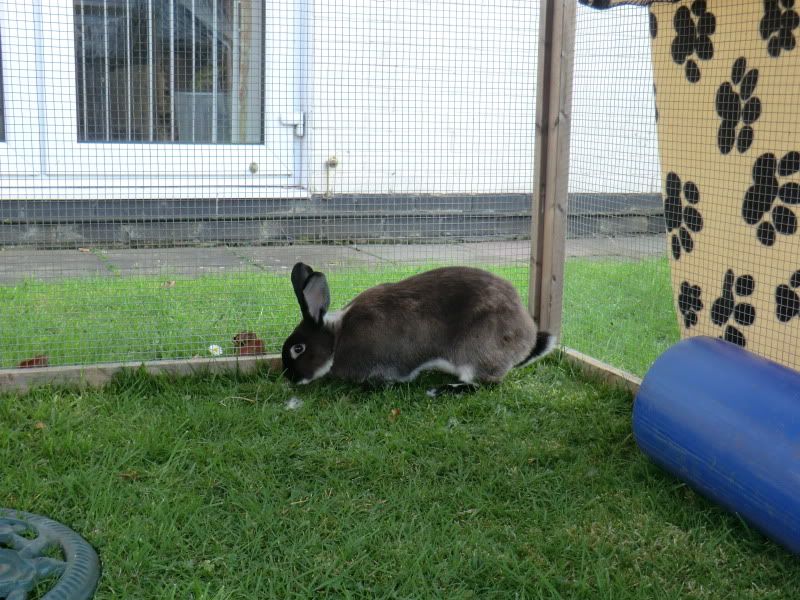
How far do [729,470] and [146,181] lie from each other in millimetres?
3894

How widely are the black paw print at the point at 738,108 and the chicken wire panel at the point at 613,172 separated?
0.43 meters

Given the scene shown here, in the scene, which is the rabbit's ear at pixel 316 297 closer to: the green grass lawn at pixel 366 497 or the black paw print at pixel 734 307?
the green grass lawn at pixel 366 497

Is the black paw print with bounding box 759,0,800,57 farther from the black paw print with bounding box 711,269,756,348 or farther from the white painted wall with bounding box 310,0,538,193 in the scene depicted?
the white painted wall with bounding box 310,0,538,193

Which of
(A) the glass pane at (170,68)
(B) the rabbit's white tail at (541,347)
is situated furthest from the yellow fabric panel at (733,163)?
(A) the glass pane at (170,68)

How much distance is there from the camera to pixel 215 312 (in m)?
4.25

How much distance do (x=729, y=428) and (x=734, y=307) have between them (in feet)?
2.96

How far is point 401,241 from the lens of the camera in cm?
493

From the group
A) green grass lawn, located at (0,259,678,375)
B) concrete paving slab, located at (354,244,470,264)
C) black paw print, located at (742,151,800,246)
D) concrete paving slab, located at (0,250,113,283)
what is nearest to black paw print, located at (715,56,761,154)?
black paw print, located at (742,151,800,246)

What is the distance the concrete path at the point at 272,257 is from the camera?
15.1 feet

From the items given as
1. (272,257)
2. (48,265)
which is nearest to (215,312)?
(272,257)

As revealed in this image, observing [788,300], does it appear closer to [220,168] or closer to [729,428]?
[729,428]

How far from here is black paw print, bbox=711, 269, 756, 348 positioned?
122 inches

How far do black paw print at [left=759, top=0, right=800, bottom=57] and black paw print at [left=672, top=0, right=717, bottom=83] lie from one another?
0.81 ft

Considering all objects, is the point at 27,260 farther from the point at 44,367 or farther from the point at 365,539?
the point at 365,539
